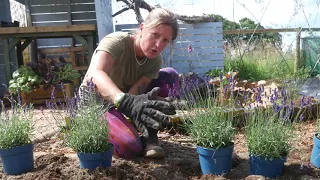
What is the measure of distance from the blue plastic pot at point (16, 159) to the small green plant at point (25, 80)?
2.82 m

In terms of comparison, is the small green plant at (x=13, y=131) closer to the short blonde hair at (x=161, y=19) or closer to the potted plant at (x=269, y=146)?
the short blonde hair at (x=161, y=19)

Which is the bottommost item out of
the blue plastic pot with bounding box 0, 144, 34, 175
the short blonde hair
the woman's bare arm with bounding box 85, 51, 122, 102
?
the blue plastic pot with bounding box 0, 144, 34, 175

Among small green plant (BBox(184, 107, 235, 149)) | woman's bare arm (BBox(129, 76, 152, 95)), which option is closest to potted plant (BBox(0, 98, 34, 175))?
woman's bare arm (BBox(129, 76, 152, 95))

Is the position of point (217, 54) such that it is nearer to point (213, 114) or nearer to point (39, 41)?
point (39, 41)

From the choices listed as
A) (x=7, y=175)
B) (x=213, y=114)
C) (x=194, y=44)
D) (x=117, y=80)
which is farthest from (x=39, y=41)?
(x=213, y=114)

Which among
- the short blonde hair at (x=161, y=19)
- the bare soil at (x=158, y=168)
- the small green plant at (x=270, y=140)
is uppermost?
the short blonde hair at (x=161, y=19)

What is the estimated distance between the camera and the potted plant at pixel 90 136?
1.63m

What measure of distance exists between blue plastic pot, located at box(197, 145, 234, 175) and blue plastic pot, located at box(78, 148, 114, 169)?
1.83ft

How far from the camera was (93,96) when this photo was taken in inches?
68.6

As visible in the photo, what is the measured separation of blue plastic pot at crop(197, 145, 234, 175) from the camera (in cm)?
166

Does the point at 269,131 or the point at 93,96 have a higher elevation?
the point at 93,96

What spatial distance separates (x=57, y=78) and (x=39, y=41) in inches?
82.8

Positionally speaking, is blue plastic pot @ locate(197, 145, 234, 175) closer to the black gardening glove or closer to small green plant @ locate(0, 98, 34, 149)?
the black gardening glove

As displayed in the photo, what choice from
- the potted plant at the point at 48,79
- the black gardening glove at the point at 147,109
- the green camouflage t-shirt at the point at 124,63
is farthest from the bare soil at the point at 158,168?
the potted plant at the point at 48,79
